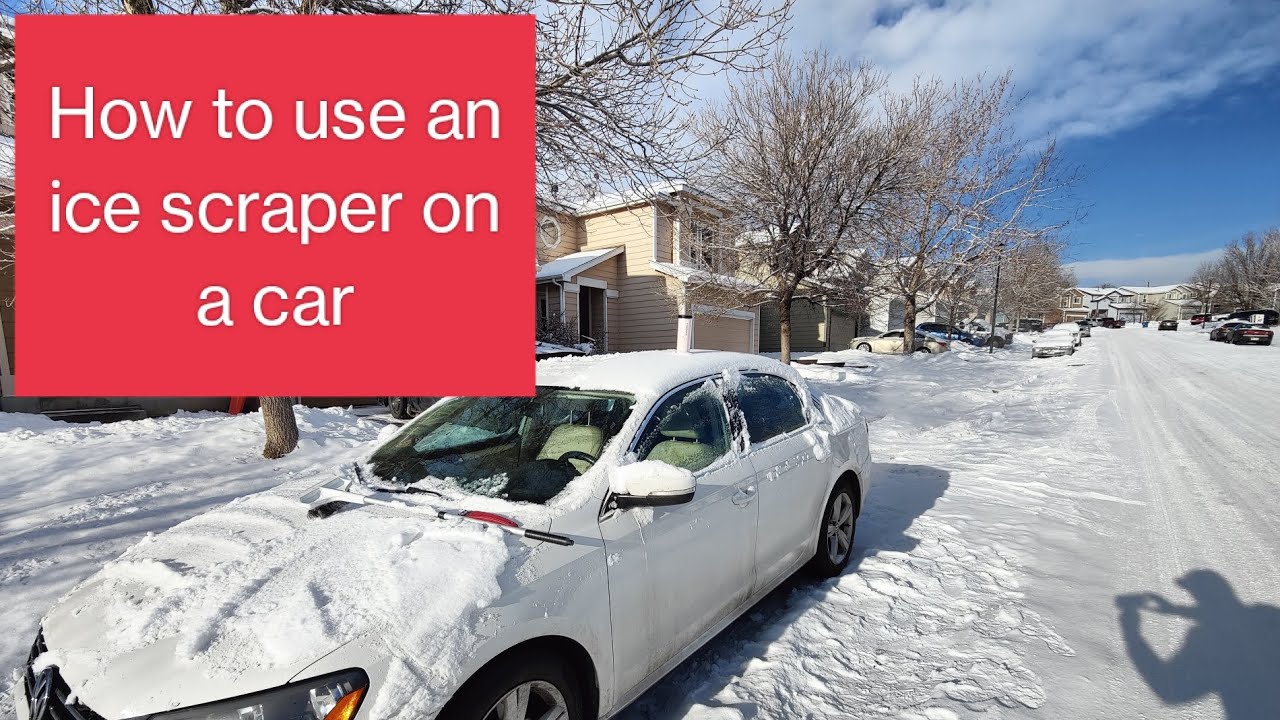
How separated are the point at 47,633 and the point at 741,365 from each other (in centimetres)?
311

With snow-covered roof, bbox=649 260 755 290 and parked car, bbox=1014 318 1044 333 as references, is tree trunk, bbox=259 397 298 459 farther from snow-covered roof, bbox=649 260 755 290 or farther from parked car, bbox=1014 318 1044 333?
parked car, bbox=1014 318 1044 333

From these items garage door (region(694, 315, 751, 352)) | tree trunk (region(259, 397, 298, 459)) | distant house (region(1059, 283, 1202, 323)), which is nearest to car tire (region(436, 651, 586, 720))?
tree trunk (region(259, 397, 298, 459))

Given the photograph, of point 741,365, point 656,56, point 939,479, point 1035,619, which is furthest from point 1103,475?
point 656,56

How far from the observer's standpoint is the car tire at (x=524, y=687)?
5.33 feet

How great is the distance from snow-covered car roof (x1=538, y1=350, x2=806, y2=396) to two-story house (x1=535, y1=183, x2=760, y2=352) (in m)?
11.9

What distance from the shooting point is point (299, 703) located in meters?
1.43

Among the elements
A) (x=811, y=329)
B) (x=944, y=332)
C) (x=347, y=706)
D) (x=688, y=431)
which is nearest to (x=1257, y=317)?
(x=944, y=332)

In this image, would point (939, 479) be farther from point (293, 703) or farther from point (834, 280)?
point (834, 280)

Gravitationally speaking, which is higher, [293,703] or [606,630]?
[293,703]

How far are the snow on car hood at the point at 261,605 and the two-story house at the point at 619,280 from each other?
13516mm

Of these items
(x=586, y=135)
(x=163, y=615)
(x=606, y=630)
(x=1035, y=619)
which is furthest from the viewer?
(x=586, y=135)

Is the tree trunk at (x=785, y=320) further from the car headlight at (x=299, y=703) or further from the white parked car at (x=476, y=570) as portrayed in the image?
the car headlight at (x=299, y=703)

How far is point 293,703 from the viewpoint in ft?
4.68

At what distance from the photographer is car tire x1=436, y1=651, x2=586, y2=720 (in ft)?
5.33
